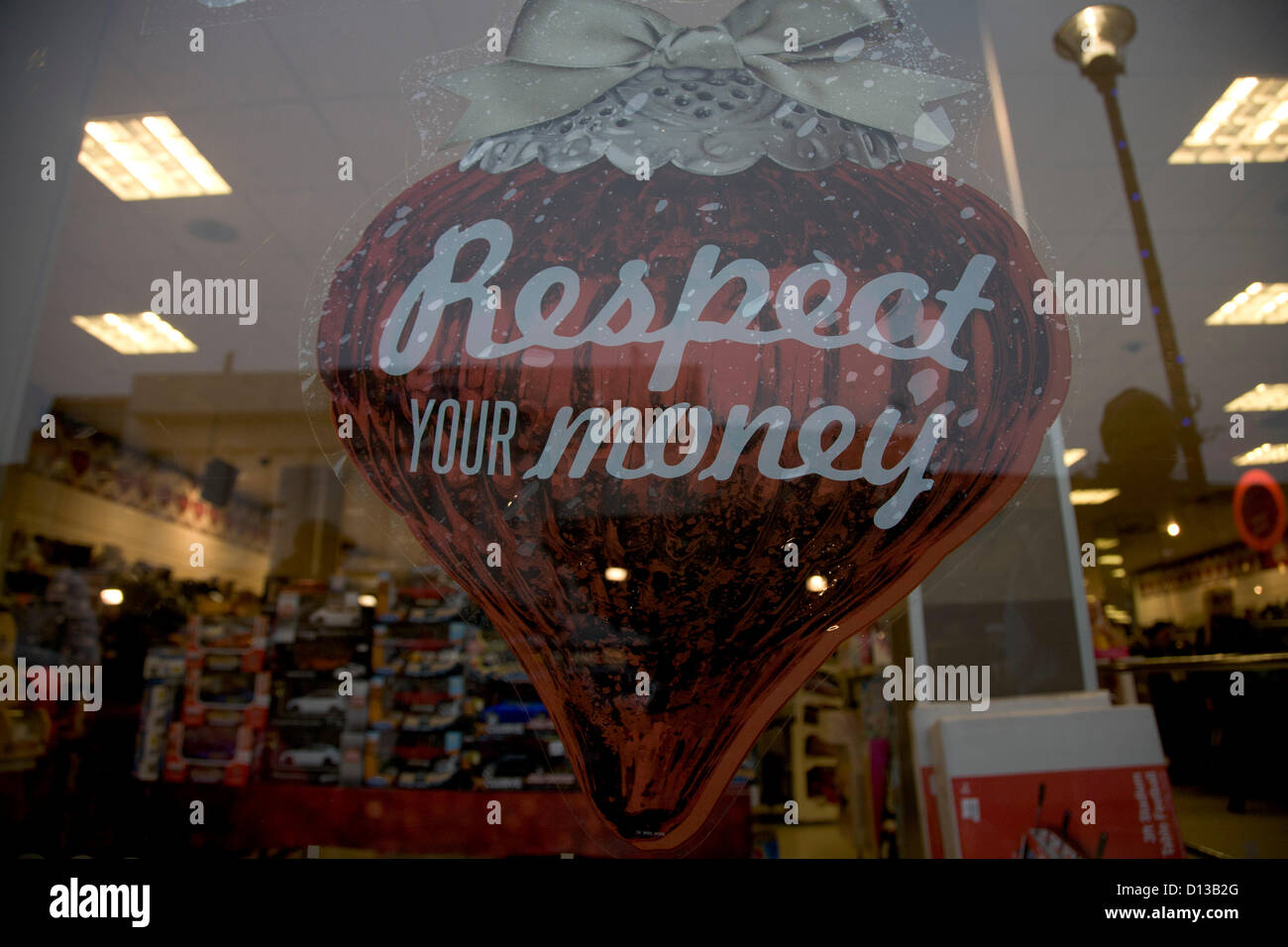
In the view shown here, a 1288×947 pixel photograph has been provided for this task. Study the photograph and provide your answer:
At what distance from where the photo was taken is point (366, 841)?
1.64 meters

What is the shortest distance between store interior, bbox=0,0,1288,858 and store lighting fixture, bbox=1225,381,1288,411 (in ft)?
0.04

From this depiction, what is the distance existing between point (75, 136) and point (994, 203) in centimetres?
231

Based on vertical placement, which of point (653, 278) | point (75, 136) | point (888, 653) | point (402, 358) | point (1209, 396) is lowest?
point (888, 653)

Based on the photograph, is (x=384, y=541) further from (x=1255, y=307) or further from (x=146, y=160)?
(x=1255, y=307)

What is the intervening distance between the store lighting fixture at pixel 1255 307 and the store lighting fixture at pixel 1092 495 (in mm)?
438

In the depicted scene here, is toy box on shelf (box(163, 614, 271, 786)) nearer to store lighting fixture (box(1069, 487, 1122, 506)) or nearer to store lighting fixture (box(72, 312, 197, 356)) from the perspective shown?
store lighting fixture (box(72, 312, 197, 356))

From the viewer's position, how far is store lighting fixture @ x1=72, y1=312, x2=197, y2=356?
1.76 metres

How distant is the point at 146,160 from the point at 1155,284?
95.7 inches
